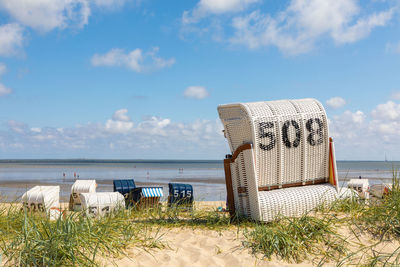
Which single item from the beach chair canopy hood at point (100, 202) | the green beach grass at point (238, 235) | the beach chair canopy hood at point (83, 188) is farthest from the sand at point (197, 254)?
the beach chair canopy hood at point (83, 188)

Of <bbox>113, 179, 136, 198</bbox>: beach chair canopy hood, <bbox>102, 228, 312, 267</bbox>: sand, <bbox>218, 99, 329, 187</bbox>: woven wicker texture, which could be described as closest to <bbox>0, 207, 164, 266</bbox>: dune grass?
<bbox>102, 228, 312, 267</bbox>: sand

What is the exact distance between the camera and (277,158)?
24.0ft

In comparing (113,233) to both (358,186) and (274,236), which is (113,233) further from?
(358,186)

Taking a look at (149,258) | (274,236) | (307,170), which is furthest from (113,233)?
(307,170)

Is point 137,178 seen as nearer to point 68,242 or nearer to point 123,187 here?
point 123,187

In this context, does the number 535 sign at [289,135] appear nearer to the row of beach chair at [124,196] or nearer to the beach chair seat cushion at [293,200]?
the beach chair seat cushion at [293,200]

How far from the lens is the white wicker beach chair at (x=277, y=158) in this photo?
23.1ft

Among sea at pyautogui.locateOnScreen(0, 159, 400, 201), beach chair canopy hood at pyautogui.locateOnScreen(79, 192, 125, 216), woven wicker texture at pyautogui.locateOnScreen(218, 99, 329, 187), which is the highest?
Result: woven wicker texture at pyautogui.locateOnScreen(218, 99, 329, 187)

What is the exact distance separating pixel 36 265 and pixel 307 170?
5341 millimetres

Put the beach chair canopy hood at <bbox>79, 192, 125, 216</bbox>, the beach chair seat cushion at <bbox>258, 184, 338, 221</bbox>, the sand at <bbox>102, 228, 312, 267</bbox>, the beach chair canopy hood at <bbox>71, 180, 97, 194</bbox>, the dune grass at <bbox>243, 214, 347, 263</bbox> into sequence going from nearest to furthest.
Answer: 1. the sand at <bbox>102, 228, 312, 267</bbox>
2. the dune grass at <bbox>243, 214, 347, 263</bbox>
3. the beach chair seat cushion at <bbox>258, 184, 338, 221</bbox>
4. the beach chair canopy hood at <bbox>79, 192, 125, 216</bbox>
5. the beach chair canopy hood at <bbox>71, 180, 97, 194</bbox>

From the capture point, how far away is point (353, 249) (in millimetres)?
5754

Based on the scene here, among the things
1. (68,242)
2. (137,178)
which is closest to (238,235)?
(68,242)

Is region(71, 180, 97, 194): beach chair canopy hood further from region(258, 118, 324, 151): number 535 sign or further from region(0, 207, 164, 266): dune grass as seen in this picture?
region(258, 118, 324, 151): number 535 sign

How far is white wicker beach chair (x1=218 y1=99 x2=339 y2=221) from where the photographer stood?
7027mm
